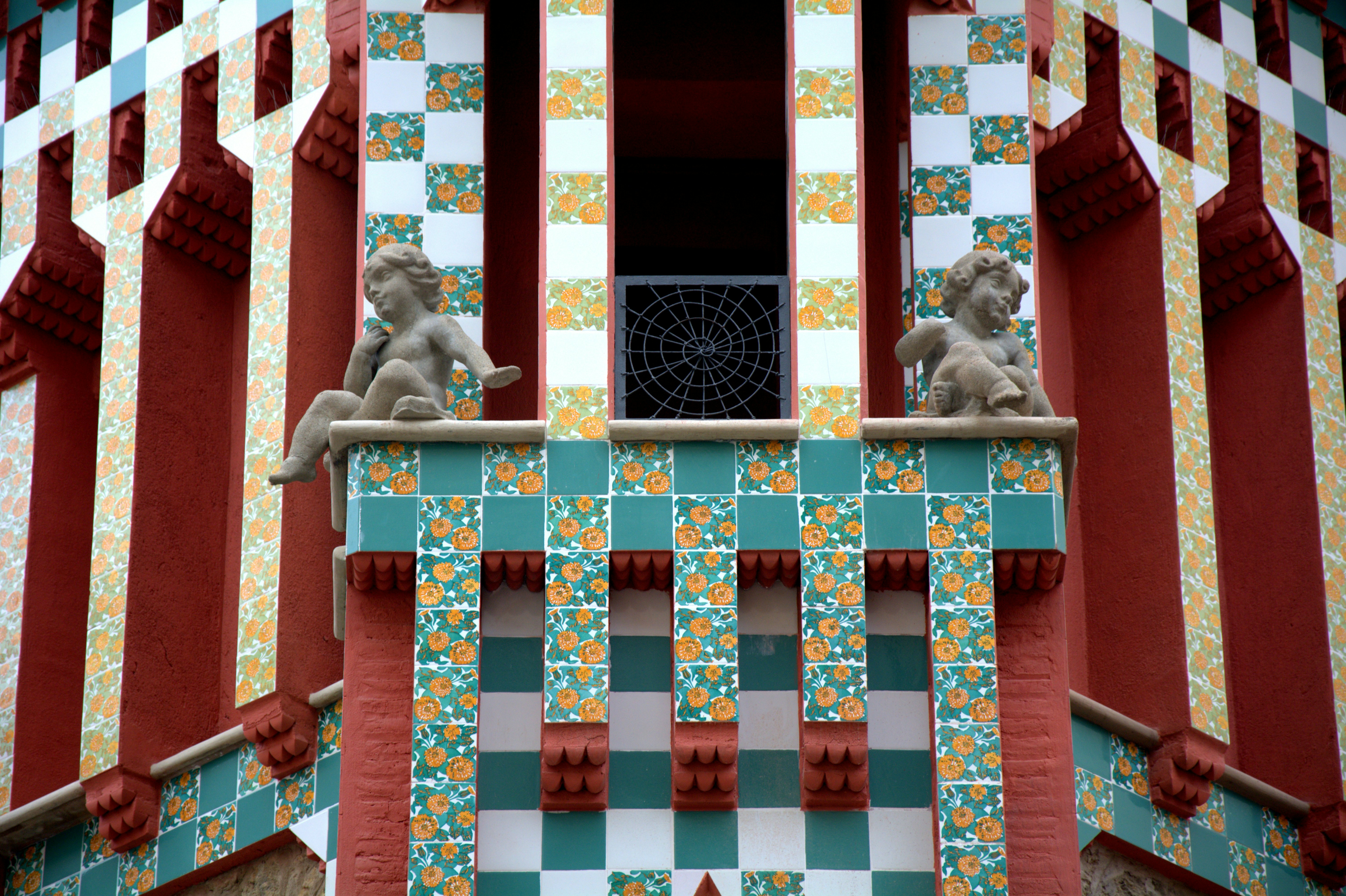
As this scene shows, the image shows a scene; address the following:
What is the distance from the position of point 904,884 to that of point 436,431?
104 inches

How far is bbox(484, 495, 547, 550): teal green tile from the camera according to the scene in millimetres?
10625

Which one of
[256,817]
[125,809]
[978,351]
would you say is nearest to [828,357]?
[978,351]

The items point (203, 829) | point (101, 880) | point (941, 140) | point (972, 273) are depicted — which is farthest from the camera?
point (101, 880)

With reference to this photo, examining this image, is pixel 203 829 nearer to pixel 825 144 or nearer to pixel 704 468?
pixel 704 468

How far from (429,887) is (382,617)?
1149mm

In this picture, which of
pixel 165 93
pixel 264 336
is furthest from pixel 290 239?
pixel 165 93

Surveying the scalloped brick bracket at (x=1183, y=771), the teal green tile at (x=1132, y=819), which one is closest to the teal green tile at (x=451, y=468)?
the teal green tile at (x=1132, y=819)

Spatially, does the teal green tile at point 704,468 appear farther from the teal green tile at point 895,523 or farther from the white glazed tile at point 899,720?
the white glazed tile at point 899,720

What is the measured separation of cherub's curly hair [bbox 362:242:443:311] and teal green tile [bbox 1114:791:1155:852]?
154 inches

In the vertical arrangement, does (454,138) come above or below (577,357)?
above

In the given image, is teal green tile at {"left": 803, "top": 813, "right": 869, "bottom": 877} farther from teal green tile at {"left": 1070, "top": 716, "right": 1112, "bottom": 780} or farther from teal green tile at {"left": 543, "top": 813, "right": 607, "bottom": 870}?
teal green tile at {"left": 1070, "top": 716, "right": 1112, "bottom": 780}

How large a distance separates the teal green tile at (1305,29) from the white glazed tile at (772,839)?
606cm

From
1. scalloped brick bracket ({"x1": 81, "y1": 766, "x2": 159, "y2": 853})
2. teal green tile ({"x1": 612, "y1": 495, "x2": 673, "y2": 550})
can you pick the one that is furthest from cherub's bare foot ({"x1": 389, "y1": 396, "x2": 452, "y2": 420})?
scalloped brick bracket ({"x1": 81, "y1": 766, "x2": 159, "y2": 853})

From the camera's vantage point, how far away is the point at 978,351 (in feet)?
35.9
